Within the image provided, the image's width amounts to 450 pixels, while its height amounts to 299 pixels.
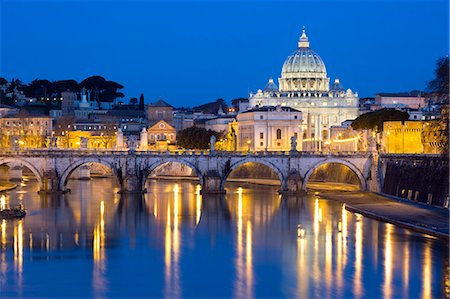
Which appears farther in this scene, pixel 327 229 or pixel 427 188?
pixel 427 188

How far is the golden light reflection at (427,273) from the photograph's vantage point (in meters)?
33.5

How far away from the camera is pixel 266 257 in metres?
41.0

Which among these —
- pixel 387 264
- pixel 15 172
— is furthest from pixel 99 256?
pixel 15 172

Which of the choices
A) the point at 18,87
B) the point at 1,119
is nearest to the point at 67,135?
the point at 1,119

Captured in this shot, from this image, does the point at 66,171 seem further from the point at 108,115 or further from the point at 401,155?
the point at 108,115

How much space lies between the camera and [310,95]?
137875 mm

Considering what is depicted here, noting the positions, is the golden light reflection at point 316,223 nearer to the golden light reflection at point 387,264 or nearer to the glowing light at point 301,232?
the glowing light at point 301,232

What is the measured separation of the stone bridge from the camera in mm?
69562

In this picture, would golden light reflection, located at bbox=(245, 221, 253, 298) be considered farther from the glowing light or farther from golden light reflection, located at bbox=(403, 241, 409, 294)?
golden light reflection, located at bbox=(403, 241, 409, 294)


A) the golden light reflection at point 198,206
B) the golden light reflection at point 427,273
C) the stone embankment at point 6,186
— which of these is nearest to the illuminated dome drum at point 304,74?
the golden light reflection at point 198,206

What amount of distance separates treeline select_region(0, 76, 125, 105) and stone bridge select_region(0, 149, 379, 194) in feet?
311

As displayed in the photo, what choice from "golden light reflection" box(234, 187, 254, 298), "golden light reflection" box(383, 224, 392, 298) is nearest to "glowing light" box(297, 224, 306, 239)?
"golden light reflection" box(234, 187, 254, 298)

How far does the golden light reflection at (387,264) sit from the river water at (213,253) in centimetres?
5

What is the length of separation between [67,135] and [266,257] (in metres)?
87.1
